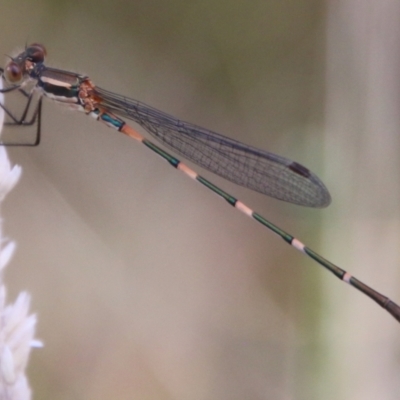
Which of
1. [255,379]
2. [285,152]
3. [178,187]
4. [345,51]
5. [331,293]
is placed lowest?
[255,379]

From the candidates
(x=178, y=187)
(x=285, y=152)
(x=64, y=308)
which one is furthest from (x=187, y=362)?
(x=285, y=152)

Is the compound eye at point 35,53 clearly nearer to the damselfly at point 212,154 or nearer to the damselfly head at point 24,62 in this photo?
the damselfly head at point 24,62

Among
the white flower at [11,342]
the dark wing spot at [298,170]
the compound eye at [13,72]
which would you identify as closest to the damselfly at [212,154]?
the dark wing spot at [298,170]

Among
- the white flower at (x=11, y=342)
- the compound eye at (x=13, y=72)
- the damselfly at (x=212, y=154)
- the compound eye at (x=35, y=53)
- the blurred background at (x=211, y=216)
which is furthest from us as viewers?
the damselfly at (x=212, y=154)

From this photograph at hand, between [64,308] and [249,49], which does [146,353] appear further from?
[249,49]

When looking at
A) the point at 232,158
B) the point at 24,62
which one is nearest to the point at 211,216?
the point at 232,158

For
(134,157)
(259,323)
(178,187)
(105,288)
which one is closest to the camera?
(105,288)

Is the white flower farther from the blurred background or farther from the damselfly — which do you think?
the damselfly
